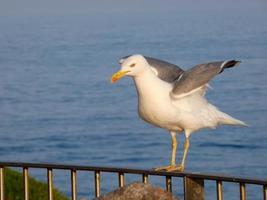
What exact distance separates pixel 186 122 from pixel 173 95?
0.13 m

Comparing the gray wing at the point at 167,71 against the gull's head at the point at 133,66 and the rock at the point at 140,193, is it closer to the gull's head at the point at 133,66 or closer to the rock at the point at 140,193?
the gull's head at the point at 133,66

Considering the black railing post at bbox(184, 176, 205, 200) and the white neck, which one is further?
the white neck

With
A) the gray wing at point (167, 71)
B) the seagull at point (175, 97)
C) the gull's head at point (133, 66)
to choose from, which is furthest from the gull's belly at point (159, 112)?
the gray wing at point (167, 71)

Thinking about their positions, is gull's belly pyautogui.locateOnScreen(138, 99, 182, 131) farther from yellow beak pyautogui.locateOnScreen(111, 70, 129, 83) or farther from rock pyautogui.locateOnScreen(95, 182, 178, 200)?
rock pyautogui.locateOnScreen(95, 182, 178, 200)

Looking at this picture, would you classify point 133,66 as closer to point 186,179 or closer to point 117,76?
point 117,76

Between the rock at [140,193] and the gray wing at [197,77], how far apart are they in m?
0.99

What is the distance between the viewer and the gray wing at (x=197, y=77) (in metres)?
4.91

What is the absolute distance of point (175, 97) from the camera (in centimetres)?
504

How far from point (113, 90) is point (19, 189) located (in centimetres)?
2082

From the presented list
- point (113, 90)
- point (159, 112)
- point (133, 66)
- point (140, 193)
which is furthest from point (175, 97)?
point (113, 90)

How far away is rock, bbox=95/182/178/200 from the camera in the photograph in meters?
4.02

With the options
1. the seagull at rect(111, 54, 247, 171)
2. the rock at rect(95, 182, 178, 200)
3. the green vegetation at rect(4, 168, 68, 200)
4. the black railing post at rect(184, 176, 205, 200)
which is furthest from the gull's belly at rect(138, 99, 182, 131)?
the green vegetation at rect(4, 168, 68, 200)

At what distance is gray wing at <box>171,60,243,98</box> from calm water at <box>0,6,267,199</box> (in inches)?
226

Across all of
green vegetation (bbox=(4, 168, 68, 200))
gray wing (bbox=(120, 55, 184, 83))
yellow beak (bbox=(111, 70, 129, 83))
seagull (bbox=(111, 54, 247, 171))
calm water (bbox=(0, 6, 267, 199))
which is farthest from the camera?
calm water (bbox=(0, 6, 267, 199))
